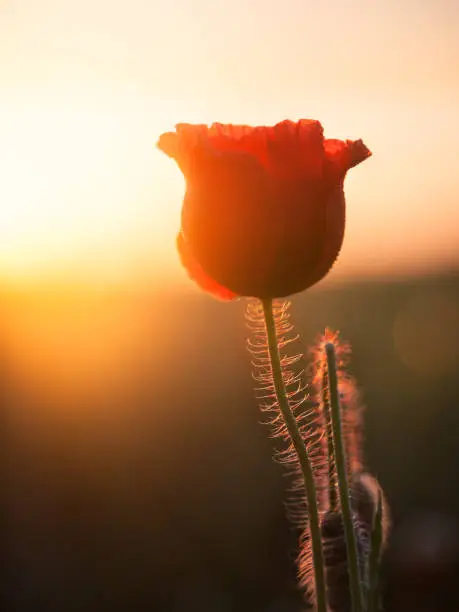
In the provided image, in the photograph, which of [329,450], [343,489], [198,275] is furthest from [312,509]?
[198,275]

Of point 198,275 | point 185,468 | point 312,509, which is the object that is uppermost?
point 198,275

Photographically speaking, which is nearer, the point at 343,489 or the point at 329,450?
the point at 343,489

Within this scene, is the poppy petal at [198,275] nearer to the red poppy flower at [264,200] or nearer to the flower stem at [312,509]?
the red poppy flower at [264,200]

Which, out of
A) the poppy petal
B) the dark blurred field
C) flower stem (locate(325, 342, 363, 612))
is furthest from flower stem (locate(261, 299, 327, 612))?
the dark blurred field

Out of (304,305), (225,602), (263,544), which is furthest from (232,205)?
(304,305)

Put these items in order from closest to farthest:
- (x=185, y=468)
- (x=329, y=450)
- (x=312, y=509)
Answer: (x=312, y=509) → (x=329, y=450) → (x=185, y=468)

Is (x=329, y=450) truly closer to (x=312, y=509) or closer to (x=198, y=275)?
(x=312, y=509)
